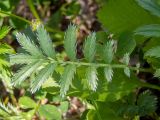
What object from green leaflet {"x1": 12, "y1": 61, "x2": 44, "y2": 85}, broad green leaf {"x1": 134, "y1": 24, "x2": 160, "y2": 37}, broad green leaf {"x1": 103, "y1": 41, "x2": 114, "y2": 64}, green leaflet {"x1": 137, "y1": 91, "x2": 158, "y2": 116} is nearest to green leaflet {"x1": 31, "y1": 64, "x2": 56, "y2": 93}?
green leaflet {"x1": 12, "y1": 61, "x2": 44, "y2": 85}

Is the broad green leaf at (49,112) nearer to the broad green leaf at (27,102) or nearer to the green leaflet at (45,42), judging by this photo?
the broad green leaf at (27,102)

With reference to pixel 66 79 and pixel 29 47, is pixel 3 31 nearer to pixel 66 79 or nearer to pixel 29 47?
pixel 29 47

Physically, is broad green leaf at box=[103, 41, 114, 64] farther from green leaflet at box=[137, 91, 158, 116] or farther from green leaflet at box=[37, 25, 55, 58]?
green leaflet at box=[137, 91, 158, 116]

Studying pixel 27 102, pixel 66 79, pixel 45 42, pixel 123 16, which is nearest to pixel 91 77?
pixel 66 79

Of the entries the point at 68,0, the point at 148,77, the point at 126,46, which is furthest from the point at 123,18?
the point at 68,0

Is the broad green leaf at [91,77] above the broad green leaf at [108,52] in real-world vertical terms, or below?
below

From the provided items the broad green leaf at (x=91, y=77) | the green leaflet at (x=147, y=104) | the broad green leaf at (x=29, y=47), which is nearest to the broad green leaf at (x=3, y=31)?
the broad green leaf at (x=29, y=47)

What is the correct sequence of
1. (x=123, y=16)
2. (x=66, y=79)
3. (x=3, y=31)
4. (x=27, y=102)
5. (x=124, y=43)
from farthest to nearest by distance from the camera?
(x=27, y=102) → (x=123, y=16) → (x=124, y=43) → (x=3, y=31) → (x=66, y=79)
